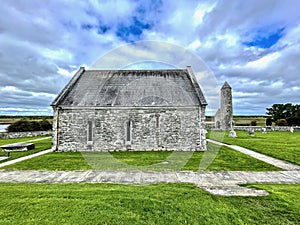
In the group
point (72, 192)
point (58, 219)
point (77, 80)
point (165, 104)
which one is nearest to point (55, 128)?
point (77, 80)

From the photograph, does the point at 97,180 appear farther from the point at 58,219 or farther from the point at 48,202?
the point at 58,219

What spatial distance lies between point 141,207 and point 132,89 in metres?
12.8

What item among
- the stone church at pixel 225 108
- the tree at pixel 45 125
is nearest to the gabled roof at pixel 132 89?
the tree at pixel 45 125

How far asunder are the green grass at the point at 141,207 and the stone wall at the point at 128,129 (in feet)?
29.5

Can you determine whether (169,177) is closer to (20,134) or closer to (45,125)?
(20,134)

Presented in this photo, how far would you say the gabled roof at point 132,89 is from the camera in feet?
50.3

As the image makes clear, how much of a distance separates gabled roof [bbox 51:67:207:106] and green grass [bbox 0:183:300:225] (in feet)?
32.7

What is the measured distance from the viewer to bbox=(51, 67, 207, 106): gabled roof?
1532cm

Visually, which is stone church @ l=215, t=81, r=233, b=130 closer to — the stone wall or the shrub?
the stone wall

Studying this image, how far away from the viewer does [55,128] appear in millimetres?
14891

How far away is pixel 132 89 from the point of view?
1666 centimetres

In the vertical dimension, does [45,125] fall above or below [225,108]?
below

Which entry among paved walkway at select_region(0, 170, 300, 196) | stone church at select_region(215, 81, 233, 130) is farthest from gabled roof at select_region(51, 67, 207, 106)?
stone church at select_region(215, 81, 233, 130)

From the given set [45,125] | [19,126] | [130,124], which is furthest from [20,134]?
[130,124]
